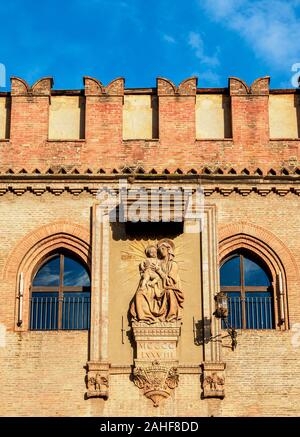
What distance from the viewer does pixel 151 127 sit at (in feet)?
76.5

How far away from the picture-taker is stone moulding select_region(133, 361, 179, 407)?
67.9 feet

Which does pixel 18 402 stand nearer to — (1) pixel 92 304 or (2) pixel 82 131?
(1) pixel 92 304

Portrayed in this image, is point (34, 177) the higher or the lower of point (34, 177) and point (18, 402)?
the higher

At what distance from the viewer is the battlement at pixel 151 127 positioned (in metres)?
22.8

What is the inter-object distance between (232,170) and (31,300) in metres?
4.87

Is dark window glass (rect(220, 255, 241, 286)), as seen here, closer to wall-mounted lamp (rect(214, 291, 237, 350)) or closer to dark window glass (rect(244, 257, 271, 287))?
dark window glass (rect(244, 257, 271, 287))

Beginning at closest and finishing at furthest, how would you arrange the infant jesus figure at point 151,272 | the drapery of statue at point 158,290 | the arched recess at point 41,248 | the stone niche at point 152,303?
the stone niche at point 152,303
the drapery of statue at point 158,290
the infant jesus figure at point 151,272
the arched recess at point 41,248

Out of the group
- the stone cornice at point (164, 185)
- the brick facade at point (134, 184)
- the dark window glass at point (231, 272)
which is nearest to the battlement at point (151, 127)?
the brick facade at point (134, 184)

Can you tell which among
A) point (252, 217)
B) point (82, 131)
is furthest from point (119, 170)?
point (252, 217)

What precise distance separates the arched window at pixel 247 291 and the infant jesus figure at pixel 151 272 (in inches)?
53.8

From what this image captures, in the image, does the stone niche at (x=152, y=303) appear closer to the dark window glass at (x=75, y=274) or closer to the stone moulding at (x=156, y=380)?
the stone moulding at (x=156, y=380)

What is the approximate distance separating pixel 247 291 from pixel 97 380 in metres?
3.57

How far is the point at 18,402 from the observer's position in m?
20.7

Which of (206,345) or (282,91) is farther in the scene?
(282,91)
